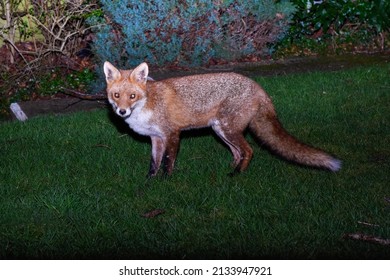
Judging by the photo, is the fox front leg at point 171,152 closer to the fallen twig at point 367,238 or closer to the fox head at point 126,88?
the fox head at point 126,88

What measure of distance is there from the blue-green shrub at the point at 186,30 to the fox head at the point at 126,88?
4.40 meters

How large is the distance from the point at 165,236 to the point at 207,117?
7.13 feet

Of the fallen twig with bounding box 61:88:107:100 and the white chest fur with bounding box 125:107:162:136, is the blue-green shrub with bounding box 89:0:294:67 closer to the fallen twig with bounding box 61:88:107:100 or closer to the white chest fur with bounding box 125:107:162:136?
the fallen twig with bounding box 61:88:107:100

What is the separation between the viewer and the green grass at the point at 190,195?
536 centimetres

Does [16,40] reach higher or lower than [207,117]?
lower

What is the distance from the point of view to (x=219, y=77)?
7.46 metres

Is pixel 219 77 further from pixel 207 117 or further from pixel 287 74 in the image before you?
pixel 287 74

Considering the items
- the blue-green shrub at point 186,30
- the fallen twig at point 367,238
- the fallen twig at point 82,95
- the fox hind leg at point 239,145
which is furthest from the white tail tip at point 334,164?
the blue-green shrub at point 186,30

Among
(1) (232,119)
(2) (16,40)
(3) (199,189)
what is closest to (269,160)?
(1) (232,119)

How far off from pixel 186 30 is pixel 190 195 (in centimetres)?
607

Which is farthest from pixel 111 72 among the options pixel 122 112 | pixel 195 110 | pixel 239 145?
pixel 239 145

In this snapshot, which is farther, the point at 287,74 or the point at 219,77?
the point at 287,74

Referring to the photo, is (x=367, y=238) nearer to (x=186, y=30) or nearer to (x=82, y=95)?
(x=82, y=95)

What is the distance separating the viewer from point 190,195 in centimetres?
648
